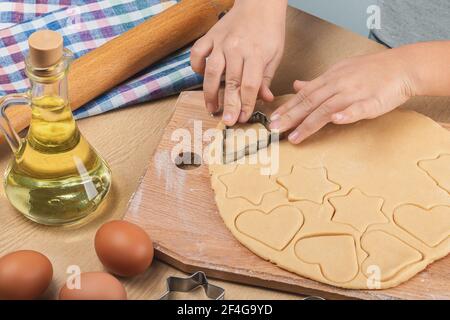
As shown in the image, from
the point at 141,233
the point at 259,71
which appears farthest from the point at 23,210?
the point at 259,71

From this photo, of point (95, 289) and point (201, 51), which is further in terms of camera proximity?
point (201, 51)

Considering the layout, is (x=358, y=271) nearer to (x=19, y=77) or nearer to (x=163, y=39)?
(x=163, y=39)

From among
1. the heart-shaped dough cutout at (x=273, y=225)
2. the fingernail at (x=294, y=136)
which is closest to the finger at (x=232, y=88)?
the fingernail at (x=294, y=136)

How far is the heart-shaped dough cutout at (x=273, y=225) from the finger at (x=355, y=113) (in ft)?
0.62

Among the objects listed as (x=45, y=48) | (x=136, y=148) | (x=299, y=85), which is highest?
(x=45, y=48)

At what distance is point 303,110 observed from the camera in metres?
1.19

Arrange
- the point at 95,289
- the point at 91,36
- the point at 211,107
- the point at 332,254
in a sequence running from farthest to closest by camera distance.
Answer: the point at 91,36, the point at 211,107, the point at 332,254, the point at 95,289

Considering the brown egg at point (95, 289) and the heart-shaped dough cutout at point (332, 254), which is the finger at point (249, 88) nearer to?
the heart-shaped dough cutout at point (332, 254)

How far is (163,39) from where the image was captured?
1359 millimetres

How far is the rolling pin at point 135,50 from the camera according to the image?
125 cm

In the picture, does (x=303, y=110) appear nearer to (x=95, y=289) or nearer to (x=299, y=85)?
(x=299, y=85)

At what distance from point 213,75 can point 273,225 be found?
336mm

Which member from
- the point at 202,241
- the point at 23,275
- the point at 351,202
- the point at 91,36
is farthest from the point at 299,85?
the point at 23,275

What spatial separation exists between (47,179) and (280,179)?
38cm
